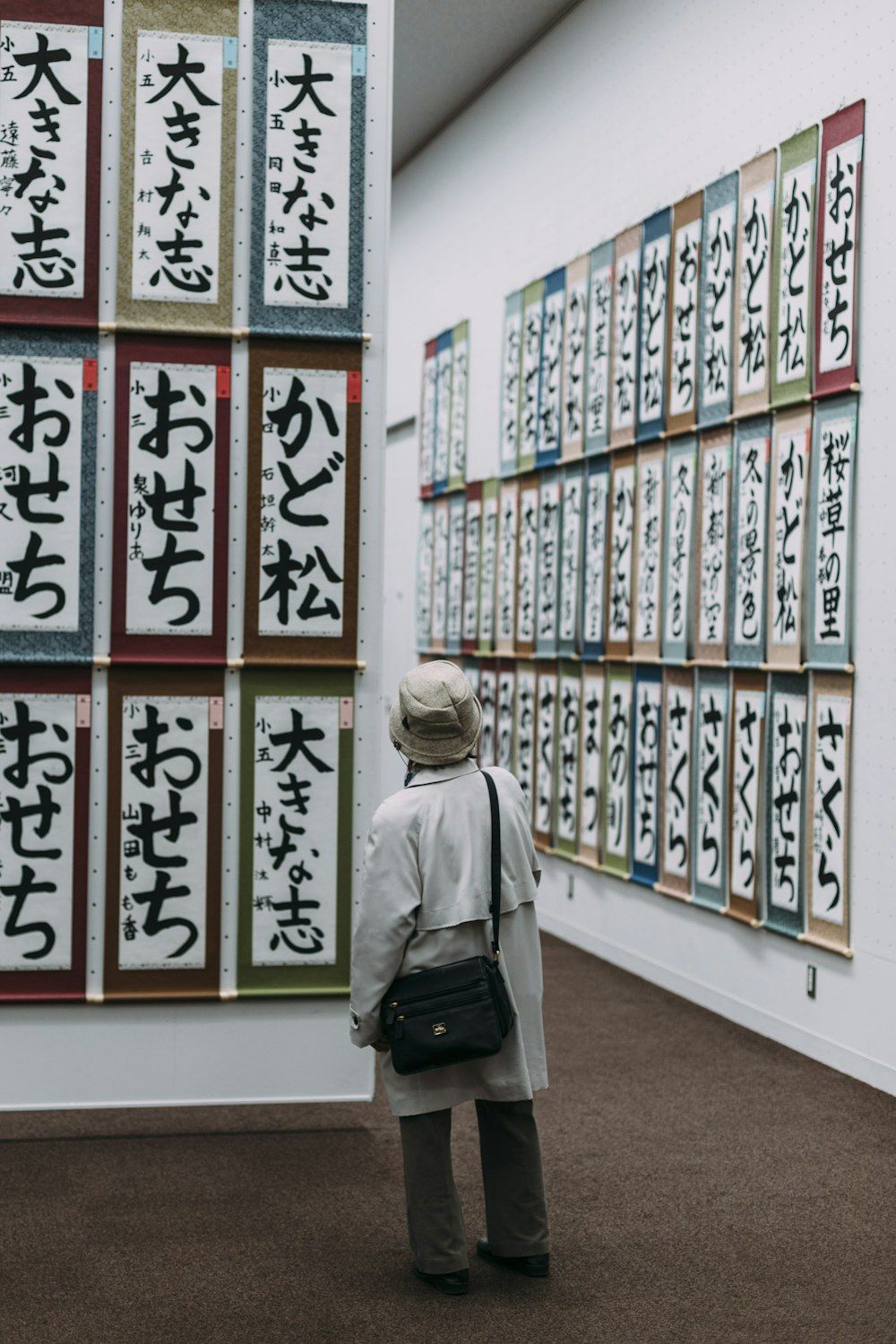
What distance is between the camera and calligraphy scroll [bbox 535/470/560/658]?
8273 mm

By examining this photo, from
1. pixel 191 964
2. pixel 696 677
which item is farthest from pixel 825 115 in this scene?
pixel 191 964

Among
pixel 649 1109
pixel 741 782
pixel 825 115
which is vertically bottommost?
pixel 649 1109

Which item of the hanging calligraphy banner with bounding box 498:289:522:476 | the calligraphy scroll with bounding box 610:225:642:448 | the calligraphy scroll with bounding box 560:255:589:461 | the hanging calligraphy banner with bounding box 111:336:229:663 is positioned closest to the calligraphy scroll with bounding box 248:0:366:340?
the hanging calligraphy banner with bounding box 111:336:229:663

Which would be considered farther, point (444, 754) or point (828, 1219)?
point (828, 1219)

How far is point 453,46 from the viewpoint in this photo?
29.1 ft

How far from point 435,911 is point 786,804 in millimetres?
2753

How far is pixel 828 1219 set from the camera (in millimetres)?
3951

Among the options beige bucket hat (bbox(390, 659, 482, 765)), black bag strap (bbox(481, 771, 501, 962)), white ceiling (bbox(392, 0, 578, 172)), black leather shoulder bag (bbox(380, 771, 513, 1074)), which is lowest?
black leather shoulder bag (bbox(380, 771, 513, 1074))

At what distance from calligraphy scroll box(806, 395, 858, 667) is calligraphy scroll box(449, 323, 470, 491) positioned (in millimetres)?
4430

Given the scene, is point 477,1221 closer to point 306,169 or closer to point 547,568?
point 306,169

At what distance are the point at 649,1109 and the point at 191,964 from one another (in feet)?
5.09

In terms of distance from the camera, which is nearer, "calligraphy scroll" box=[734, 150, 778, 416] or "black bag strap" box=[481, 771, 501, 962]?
"black bag strap" box=[481, 771, 501, 962]

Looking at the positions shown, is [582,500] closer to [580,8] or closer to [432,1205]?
Result: [580,8]

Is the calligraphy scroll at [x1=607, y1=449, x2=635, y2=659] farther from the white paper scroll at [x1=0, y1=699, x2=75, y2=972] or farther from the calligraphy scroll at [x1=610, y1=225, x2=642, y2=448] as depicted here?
the white paper scroll at [x1=0, y1=699, x2=75, y2=972]
